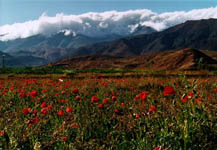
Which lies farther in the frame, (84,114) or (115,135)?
(84,114)

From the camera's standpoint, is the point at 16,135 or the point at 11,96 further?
the point at 11,96

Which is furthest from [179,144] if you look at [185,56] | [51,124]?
[185,56]

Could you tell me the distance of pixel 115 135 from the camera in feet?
12.2

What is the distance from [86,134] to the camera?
380 cm

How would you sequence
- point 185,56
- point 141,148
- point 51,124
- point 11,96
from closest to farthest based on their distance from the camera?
1. point 141,148
2. point 51,124
3. point 11,96
4. point 185,56

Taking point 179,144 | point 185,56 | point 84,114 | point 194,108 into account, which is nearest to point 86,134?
point 84,114

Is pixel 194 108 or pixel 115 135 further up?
pixel 194 108

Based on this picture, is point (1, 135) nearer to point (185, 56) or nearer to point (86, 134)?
point (86, 134)

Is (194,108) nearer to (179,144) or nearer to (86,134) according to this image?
(179,144)

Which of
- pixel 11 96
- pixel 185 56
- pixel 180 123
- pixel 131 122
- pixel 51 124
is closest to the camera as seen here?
pixel 180 123

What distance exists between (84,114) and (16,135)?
62.8 inches

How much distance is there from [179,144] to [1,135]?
3.05m

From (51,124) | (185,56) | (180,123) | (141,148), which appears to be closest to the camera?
(141,148)

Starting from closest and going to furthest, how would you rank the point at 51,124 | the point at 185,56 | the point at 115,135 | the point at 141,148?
the point at 141,148 → the point at 115,135 → the point at 51,124 → the point at 185,56
